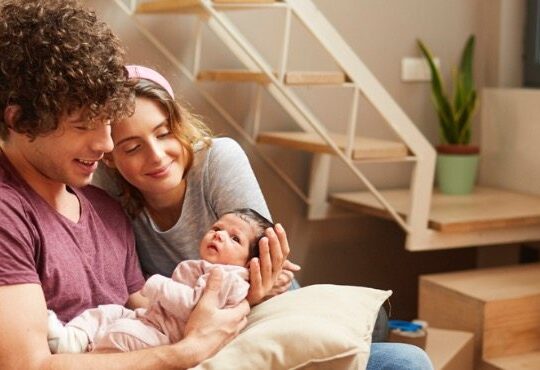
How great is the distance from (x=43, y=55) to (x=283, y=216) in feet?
5.80

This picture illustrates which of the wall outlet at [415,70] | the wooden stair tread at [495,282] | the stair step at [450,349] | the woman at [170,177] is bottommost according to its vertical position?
the stair step at [450,349]

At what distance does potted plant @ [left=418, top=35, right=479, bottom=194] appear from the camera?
123 inches

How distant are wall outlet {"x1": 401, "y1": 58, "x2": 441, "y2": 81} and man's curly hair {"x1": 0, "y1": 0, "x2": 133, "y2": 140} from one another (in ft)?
6.52

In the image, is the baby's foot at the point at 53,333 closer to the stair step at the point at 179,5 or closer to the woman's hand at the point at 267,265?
the woman's hand at the point at 267,265

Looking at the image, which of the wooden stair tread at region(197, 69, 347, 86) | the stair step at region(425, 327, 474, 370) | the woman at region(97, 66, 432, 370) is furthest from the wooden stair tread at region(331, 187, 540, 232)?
the woman at region(97, 66, 432, 370)

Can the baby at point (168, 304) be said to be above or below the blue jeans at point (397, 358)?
above

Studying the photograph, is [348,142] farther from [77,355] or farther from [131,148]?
[77,355]

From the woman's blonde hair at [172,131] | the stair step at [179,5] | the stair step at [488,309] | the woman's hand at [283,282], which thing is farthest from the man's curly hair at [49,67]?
the stair step at [488,309]

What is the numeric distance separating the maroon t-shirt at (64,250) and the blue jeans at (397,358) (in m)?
0.51

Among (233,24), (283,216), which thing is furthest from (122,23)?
(283,216)

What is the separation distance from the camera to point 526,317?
261 centimetres

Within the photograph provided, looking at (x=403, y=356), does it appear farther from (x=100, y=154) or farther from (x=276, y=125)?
(x=276, y=125)

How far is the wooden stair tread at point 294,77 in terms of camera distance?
8.04 feet

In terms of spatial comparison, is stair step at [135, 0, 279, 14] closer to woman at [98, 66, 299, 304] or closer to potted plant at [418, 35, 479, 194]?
woman at [98, 66, 299, 304]
